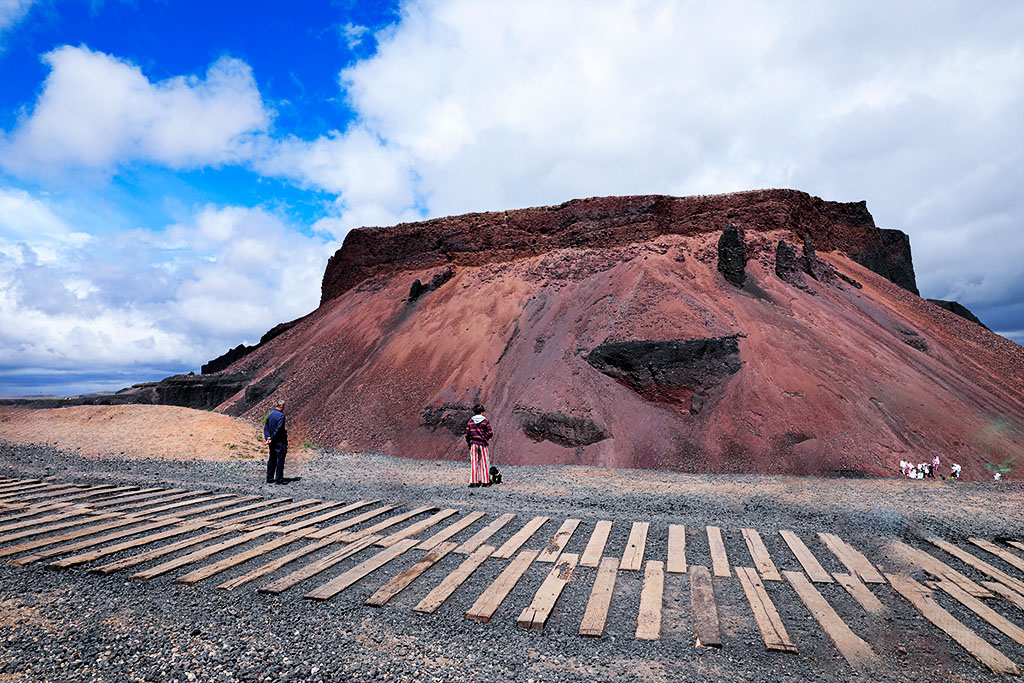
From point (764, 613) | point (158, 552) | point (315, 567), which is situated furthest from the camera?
point (158, 552)

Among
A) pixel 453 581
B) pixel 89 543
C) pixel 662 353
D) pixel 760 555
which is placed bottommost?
pixel 89 543

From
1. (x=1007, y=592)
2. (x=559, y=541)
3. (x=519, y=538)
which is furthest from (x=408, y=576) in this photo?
(x=1007, y=592)

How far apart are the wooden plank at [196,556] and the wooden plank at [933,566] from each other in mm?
7065

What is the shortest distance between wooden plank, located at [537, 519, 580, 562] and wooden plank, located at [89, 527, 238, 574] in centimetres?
369

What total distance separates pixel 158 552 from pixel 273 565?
1.35 m

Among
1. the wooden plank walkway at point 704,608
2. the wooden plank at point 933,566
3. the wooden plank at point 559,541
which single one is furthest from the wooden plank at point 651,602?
the wooden plank at point 933,566

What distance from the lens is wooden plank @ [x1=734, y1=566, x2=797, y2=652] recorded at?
3.81 m

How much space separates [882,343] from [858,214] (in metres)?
15.3

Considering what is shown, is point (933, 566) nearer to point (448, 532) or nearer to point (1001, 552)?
point (1001, 552)

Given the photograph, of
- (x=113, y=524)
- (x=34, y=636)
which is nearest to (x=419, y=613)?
(x=34, y=636)

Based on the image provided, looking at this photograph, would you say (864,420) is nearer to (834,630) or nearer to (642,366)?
(642,366)

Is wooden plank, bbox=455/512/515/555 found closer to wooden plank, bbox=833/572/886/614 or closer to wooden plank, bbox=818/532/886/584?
wooden plank, bbox=833/572/886/614

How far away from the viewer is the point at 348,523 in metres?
6.86

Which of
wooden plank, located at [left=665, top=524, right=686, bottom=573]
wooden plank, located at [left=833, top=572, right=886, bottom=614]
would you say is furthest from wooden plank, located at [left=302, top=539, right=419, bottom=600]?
wooden plank, located at [left=833, top=572, right=886, bottom=614]
